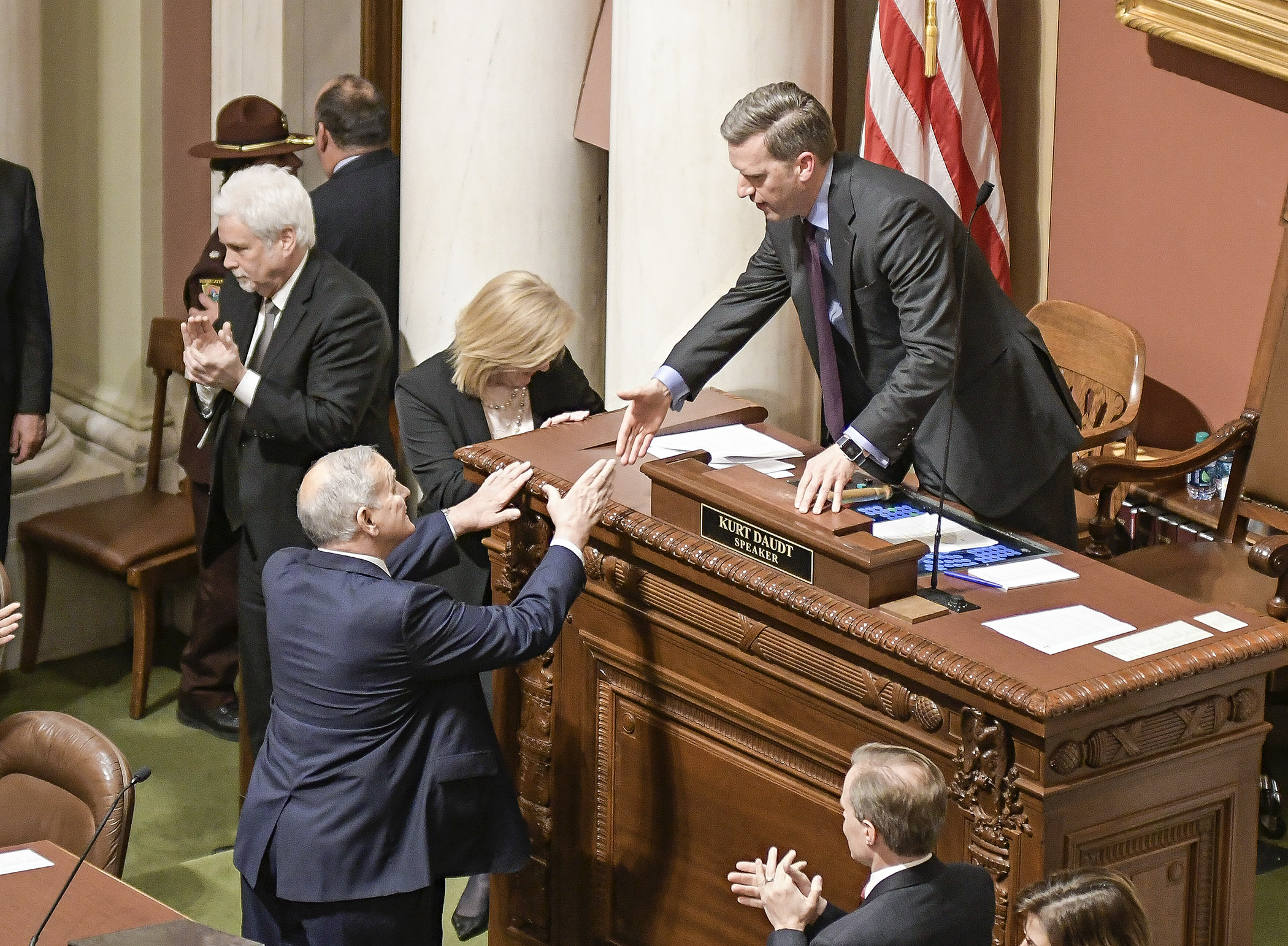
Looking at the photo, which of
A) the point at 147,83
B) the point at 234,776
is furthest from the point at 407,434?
the point at 147,83

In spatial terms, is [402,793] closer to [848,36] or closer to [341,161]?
[341,161]

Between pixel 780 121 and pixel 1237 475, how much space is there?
76.2 inches

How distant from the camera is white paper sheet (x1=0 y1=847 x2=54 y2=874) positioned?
10.3 ft

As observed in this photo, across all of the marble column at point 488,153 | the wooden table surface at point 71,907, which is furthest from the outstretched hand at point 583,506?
the marble column at point 488,153

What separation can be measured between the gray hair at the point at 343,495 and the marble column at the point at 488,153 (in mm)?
1665

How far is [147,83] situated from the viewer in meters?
6.15

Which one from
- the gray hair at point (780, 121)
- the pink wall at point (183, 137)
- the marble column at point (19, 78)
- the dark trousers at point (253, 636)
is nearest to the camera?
the gray hair at point (780, 121)

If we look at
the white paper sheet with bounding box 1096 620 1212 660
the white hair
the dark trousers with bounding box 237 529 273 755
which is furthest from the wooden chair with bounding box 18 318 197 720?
the white paper sheet with bounding box 1096 620 1212 660

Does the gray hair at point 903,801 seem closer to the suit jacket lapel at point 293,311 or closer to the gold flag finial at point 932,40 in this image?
the suit jacket lapel at point 293,311

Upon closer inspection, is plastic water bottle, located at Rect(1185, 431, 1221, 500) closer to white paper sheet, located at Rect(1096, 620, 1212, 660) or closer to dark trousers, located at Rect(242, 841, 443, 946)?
white paper sheet, located at Rect(1096, 620, 1212, 660)

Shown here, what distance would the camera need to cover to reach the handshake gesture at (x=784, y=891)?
268 centimetres

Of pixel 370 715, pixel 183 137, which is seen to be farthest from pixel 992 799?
pixel 183 137

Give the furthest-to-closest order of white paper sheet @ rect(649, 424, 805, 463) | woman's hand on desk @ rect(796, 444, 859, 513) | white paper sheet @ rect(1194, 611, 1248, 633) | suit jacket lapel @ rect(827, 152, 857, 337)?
white paper sheet @ rect(649, 424, 805, 463) → suit jacket lapel @ rect(827, 152, 857, 337) → woman's hand on desk @ rect(796, 444, 859, 513) → white paper sheet @ rect(1194, 611, 1248, 633)

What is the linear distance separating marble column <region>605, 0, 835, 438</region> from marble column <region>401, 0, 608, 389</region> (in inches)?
16.0
